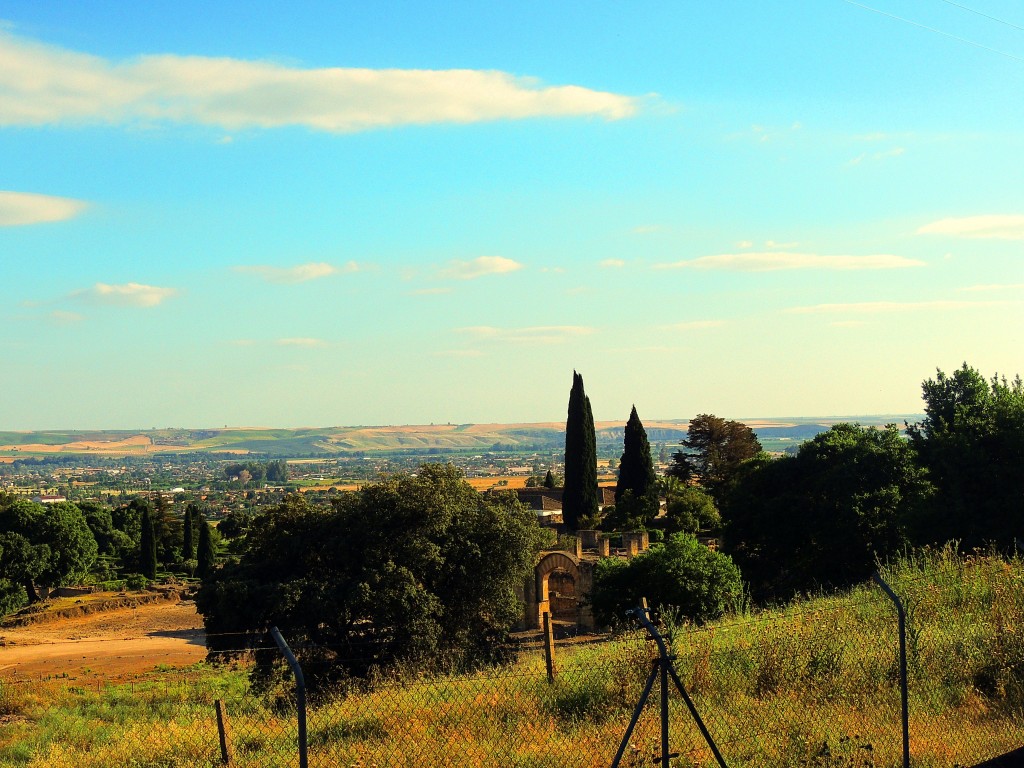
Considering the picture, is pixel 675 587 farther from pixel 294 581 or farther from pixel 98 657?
pixel 98 657

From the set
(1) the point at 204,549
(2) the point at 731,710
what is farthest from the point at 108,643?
(2) the point at 731,710

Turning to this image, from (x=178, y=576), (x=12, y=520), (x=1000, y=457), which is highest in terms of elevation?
(x=1000, y=457)

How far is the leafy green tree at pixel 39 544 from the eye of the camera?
4572 cm

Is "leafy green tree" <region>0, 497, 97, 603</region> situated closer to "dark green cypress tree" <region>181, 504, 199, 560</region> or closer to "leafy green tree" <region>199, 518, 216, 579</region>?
"leafy green tree" <region>199, 518, 216, 579</region>

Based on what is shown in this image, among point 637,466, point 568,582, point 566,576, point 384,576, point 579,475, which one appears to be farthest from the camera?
point 637,466

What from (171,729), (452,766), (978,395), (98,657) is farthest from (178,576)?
(452,766)

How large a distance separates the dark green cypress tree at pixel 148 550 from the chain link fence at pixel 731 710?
50.5 meters

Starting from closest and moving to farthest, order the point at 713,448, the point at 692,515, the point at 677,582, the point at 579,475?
the point at 677,582, the point at 692,515, the point at 579,475, the point at 713,448

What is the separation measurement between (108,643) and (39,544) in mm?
12477

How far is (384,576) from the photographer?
19.5 metres

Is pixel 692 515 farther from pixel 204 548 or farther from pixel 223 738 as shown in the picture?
pixel 223 738

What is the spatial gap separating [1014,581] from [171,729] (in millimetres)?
9438

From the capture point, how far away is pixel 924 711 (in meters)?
7.86

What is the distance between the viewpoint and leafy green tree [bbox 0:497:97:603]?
4572 cm
